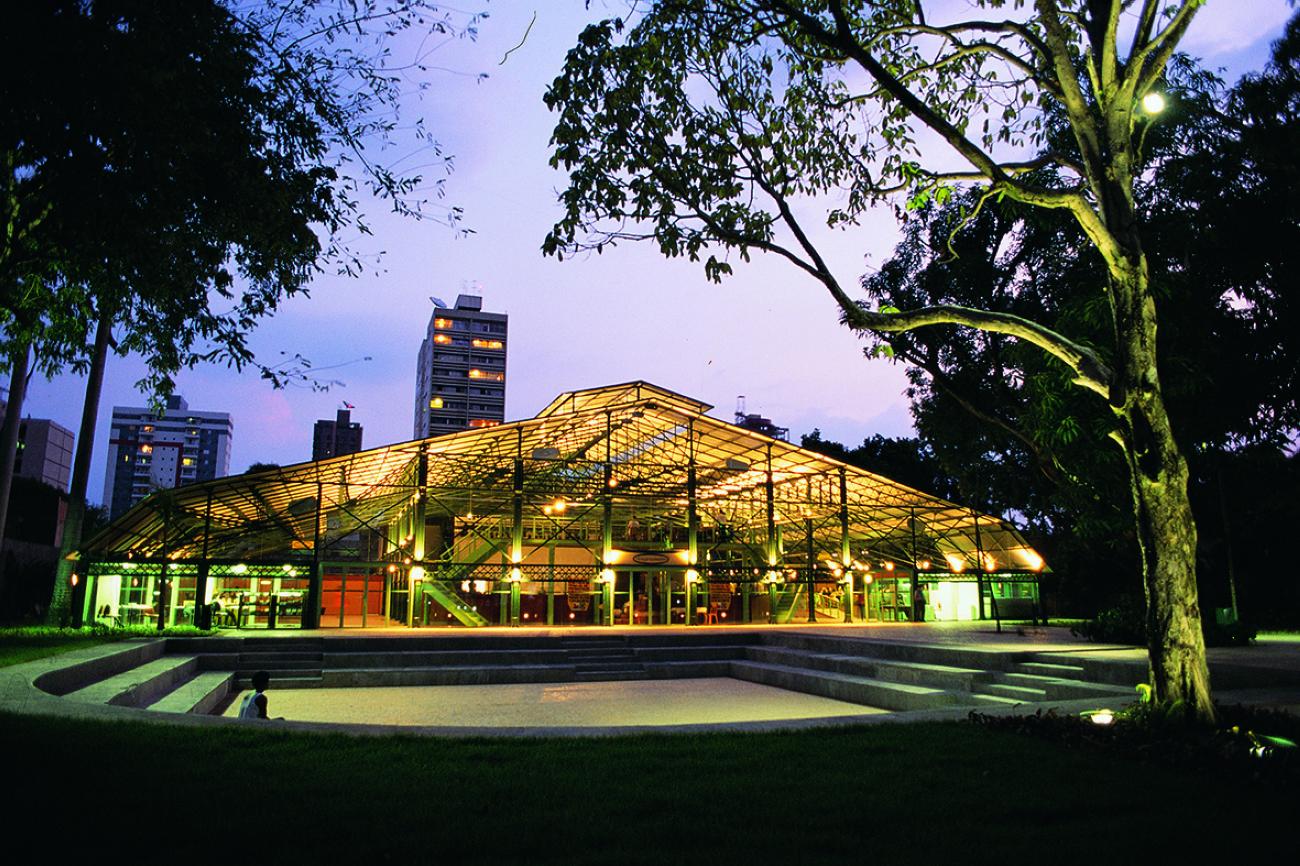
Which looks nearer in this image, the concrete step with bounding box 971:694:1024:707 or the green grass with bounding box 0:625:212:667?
the concrete step with bounding box 971:694:1024:707

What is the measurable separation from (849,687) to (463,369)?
3681 inches

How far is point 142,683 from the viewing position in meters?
10.6

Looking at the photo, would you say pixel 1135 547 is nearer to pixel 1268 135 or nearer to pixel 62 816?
pixel 1268 135

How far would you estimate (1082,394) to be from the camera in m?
11.6

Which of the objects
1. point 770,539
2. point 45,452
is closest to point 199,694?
point 770,539

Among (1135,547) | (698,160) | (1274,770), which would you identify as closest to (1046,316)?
(1135,547)

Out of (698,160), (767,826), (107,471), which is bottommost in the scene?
(767,826)

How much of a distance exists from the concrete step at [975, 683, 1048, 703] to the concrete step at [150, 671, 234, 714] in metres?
10.3

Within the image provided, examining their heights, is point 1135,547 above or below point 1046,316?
below

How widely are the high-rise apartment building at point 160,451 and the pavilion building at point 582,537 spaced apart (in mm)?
106023

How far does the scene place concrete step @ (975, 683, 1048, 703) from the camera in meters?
10.8

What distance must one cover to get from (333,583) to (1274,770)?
30.7 metres

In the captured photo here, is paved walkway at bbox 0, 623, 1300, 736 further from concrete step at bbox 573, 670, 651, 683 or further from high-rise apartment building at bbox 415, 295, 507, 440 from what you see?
high-rise apartment building at bbox 415, 295, 507, 440

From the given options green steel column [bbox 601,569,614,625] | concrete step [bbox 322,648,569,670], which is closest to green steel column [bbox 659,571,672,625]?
green steel column [bbox 601,569,614,625]
